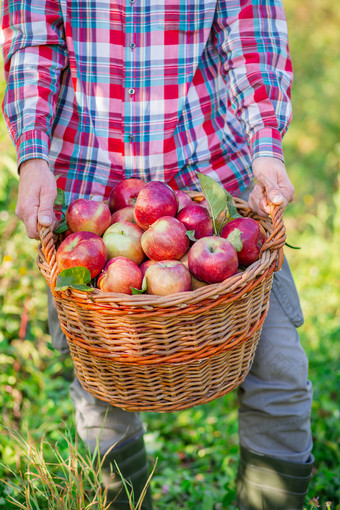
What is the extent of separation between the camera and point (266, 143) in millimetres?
1501

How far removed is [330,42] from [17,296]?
6477mm

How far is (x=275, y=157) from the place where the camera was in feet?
4.86

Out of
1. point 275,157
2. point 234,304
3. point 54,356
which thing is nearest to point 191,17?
point 275,157

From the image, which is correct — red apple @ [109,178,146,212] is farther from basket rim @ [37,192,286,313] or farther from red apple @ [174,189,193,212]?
basket rim @ [37,192,286,313]

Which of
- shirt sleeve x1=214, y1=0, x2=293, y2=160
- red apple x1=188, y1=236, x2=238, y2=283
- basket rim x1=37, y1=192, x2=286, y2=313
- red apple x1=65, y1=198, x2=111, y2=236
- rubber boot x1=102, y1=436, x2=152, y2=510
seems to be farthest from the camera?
rubber boot x1=102, y1=436, x2=152, y2=510

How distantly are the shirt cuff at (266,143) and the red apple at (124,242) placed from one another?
1.42 feet

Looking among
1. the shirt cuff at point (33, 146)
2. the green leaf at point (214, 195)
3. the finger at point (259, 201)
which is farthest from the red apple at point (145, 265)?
the shirt cuff at point (33, 146)

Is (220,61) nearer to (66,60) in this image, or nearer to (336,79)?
(66,60)

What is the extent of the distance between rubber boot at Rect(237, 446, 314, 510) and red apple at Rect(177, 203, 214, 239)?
81cm

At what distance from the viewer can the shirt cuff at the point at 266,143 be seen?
1488mm

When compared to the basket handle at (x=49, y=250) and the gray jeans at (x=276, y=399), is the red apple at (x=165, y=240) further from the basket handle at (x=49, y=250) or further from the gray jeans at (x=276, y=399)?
the gray jeans at (x=276, y=399)

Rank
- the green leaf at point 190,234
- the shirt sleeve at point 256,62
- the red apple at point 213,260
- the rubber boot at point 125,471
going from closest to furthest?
the red apple at point 213,260 → the green leaf at point 190,234 → the shirt sleeve at point 256,62 → the rubber boot at point 125,471

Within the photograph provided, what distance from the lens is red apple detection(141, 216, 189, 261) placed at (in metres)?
1.33

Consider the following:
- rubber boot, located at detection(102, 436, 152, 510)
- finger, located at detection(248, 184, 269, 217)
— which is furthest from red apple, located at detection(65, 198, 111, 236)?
rubber boot, located at detection(102, 436, 152, 510)
